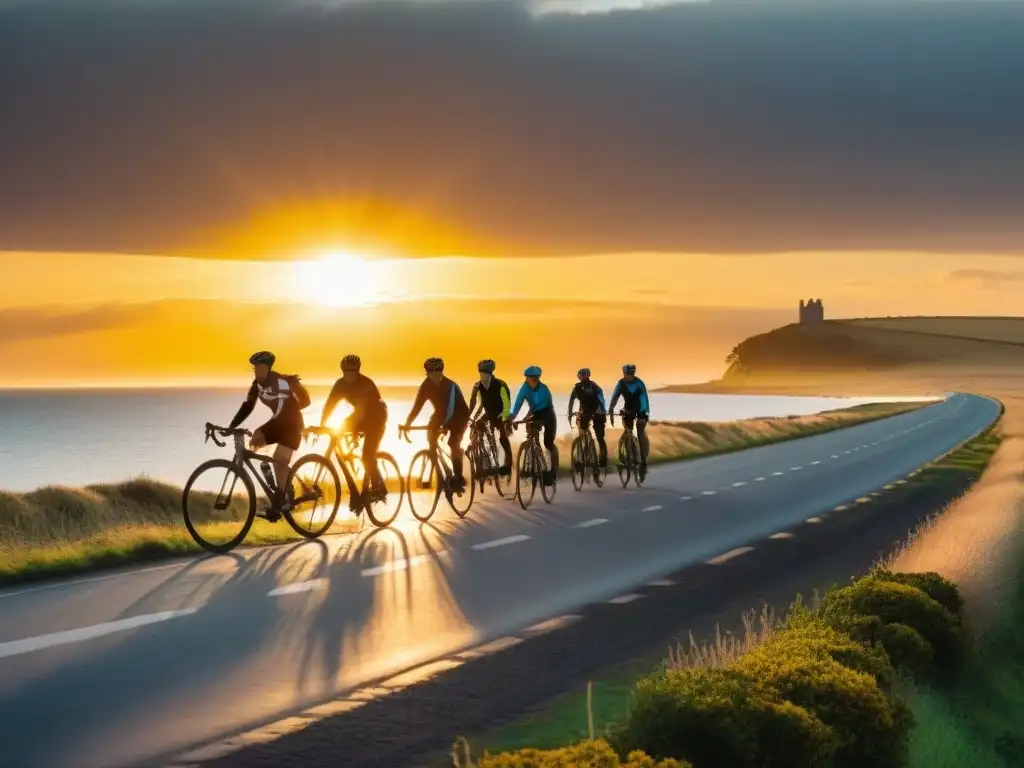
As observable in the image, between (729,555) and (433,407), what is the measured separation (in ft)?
15.9

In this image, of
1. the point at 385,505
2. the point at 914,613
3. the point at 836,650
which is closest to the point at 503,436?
the point at 385,505

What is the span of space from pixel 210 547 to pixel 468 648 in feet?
19.7

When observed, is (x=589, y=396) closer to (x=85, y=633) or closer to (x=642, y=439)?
(x=642, y=439)

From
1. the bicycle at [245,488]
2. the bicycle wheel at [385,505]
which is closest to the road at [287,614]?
the bicycle wheel at [385,505]

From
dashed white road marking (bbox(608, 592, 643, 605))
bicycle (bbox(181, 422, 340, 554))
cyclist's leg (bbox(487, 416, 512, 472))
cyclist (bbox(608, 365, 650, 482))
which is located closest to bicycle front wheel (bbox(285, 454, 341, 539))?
bicycle (bbox(181, 422, 340, 554))

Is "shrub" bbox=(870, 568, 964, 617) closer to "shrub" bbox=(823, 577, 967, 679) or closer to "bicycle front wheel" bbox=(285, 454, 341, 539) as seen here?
"shrub" bbox=(823, 577, 967, 679)

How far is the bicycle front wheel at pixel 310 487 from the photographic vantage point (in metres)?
16.8

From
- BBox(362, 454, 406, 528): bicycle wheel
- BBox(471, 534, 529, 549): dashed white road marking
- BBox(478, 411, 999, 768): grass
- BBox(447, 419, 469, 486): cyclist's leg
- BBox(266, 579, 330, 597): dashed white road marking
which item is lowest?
BBox(478, 411, 999, 768): grass

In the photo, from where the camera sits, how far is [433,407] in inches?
815

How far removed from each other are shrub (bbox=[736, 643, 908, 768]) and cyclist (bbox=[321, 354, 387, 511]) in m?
10.4

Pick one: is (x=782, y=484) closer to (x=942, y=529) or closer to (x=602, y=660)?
(x=942, y=529)

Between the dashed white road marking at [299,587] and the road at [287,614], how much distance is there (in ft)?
0.12

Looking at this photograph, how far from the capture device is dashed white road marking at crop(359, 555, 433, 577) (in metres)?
15.0

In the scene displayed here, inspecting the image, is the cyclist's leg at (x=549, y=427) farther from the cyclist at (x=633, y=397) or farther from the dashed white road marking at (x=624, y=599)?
the dashed white road marking at (x=624, y=599)
